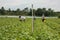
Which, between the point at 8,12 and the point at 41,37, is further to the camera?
the point at 8,12

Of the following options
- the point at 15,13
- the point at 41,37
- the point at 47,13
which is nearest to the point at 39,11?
the point at 47,13

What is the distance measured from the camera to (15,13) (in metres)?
86.2

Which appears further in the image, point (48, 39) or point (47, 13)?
point (47, 13)

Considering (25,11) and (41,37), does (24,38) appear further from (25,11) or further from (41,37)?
(25,11)

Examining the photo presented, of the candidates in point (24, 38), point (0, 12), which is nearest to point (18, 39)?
point (24, 38)

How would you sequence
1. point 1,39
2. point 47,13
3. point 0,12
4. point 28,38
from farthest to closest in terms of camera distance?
point 47,13
point 0,12
point 28,38
point 1,39

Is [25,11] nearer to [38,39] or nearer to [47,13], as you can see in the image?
[47,13]

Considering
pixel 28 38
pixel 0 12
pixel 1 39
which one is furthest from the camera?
pixel 0 12

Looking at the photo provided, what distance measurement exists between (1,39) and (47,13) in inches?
2847

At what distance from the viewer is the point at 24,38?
12.1 metres

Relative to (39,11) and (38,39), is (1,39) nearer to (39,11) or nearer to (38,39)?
(38,39)

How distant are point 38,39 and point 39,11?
2777 inches

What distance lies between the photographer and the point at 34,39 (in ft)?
40.3

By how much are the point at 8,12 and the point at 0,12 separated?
21.4 ft
